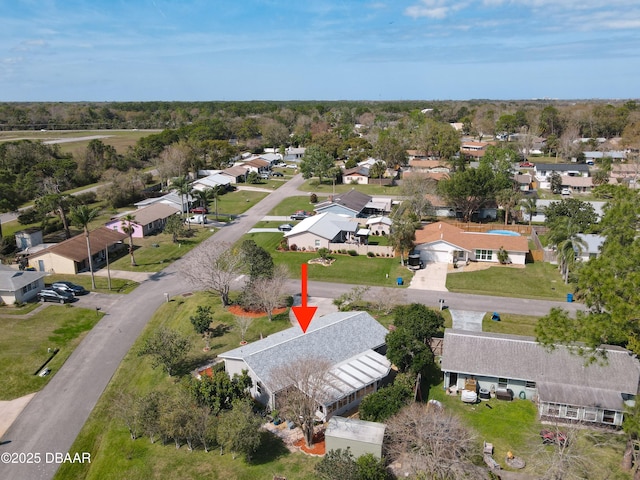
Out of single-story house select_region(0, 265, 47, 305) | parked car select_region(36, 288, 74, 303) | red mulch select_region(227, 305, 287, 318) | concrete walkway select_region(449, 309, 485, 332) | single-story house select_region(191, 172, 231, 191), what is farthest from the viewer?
single-story house select_region(191, 172, 231, 191)

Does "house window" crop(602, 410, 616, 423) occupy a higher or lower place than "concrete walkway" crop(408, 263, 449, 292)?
lower

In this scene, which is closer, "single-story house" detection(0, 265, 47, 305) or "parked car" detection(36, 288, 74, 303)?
"single-story house" detection(0, 265, 47, 305)

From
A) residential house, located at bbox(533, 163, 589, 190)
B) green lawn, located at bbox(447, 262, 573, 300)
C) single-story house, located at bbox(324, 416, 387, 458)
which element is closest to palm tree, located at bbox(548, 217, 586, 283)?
green lawn, located at bbox(447, 262, 573, 300)

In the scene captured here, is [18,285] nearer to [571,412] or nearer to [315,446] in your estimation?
[315,446]

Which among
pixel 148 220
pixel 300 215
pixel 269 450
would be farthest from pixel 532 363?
pixel 148 220

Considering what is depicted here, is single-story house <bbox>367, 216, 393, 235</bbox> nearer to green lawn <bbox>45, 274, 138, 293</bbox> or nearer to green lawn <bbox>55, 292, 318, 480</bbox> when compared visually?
green lawn <bbox>45, 274, 138, 293</bbox>

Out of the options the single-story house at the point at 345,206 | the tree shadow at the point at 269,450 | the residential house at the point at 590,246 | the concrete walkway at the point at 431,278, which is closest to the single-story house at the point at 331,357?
the tree shadow at the point at 269,450
